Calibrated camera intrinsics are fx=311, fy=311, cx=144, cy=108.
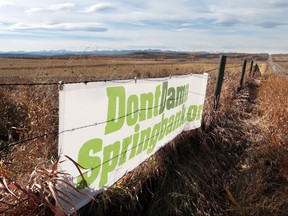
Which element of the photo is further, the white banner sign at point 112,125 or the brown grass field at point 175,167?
the brown grass field at point 175,167

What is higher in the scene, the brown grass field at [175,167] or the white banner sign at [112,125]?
the white banner sign at [112,125]

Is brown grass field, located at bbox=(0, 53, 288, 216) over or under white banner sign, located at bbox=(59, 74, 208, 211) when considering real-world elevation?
under

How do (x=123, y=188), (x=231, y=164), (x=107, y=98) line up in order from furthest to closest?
(x=231, y=164) → (x=123, y=188) → (x=107, y=98)

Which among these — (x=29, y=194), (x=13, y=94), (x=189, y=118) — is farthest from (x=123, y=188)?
(x=13, y=94)

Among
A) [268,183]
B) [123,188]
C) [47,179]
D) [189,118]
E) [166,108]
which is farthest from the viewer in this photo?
[189,118]

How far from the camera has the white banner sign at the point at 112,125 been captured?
84.7 inches

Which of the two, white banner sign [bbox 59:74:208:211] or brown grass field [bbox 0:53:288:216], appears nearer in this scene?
white banner sign [bbox 59:74:208:211]

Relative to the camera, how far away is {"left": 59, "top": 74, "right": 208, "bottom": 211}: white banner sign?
2150 millimetres

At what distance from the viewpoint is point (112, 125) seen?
2660 millimetres

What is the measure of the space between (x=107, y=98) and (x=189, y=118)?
2.72 metres

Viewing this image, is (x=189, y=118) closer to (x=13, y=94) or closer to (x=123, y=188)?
(x=123, y=188)

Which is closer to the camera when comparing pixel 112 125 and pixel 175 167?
pixel 112 125

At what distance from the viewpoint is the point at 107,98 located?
8.22 feet

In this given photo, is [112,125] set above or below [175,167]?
above
